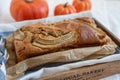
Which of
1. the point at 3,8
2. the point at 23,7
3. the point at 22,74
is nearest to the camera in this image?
the point at 22,74

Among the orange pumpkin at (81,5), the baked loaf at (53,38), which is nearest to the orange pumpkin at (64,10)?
the orange pumpkin at (81,5)

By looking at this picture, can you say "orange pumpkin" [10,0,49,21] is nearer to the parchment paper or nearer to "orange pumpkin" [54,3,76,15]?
"orange pumpkin" [54,3,76,15]

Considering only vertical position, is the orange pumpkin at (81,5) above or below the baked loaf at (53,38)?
above

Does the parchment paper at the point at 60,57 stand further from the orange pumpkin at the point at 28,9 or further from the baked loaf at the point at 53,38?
the orange pumpkin at the point at 28,9

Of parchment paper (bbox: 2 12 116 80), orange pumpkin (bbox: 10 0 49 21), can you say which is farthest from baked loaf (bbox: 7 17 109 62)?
orange pumpkin (bbox: 10 0 49 21)

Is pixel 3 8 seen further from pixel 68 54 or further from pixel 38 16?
pixel 68 54

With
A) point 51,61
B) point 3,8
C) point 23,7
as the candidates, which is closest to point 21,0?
point 23,7

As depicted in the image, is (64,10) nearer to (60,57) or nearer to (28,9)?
(28,9)
